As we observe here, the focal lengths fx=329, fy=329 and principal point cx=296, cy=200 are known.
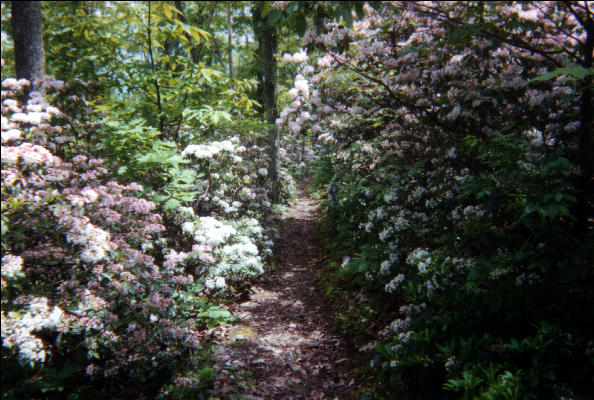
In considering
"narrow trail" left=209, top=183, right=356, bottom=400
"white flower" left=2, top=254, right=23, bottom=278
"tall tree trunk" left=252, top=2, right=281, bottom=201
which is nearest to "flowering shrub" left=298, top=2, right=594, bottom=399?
"narrow trail" left=209, top=183, right=356, bottom=400

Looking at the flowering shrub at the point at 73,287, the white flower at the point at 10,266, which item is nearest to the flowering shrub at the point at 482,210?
the flowering shrub at the point at 73,287

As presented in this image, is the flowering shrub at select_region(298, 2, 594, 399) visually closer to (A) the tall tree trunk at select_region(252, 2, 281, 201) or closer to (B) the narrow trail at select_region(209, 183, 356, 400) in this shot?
(B) the narrow trail at select_region(209, 183, 356, 400)

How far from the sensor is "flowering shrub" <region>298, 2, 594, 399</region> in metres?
2.85

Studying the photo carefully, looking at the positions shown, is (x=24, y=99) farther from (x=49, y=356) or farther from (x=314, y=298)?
(x=314, y=298)

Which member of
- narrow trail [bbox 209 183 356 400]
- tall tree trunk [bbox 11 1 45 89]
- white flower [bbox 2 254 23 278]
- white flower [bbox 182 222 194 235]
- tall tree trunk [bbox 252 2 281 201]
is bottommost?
narrow trail [bbox 209 183 356 400]

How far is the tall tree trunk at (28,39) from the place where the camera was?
4707 millimetres

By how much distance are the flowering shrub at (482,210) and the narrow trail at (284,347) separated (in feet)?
1.83

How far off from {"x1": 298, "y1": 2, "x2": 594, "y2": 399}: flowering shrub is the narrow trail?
21.9 inches

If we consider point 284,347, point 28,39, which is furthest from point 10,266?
point 28,39

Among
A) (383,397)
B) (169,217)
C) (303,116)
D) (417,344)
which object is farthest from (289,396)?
(303,116)

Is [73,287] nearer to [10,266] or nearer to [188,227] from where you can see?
[10,266]

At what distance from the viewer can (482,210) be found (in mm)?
3852

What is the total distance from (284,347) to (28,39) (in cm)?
579

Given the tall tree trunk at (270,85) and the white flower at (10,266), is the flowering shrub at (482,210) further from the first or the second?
the tall tree trunk at (270,85)
